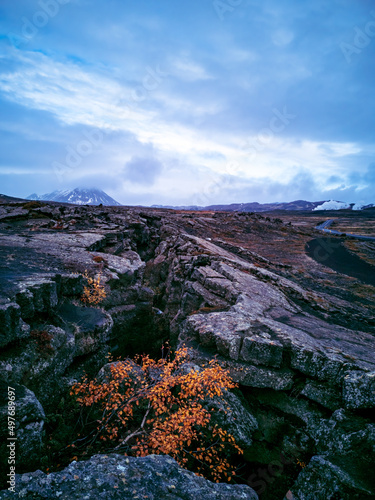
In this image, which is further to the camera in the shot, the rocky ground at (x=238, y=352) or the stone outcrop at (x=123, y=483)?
the rocky ground at (x=238, y=352)

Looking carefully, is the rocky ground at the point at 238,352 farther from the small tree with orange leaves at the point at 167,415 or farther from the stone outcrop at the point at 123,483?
the small tree with orange leaves at the point at 167,415

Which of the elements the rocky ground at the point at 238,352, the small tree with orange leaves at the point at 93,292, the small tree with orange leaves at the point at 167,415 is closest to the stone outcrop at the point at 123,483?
the rocky ground at the point at 238,352

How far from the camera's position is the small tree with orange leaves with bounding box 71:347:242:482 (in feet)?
33.3

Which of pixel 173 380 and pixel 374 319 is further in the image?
pixel 374 319

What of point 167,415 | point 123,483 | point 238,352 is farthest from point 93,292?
point 123,483

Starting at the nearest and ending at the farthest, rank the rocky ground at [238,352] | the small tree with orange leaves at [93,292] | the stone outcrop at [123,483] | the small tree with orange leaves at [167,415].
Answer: the stone outcrop at [123,483]
the rocky ground at [238,352]
the small tree with orange leaves at [167,415]
the small tree with orange leaves at [93,292]

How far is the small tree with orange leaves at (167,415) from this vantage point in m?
10.2

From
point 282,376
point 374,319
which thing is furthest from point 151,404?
point 374,319

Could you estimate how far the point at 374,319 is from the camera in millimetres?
19969

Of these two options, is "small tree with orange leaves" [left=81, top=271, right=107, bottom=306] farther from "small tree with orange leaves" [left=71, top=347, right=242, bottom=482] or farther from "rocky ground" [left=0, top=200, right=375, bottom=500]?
"small tree with orange leaves" [left=71, top=347, right=242, bottom=482]

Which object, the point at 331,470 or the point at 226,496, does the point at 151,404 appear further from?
the point at 331,470

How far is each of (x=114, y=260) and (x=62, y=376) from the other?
551 inches

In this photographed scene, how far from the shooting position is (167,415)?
38.7ft

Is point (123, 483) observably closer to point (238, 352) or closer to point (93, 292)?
point (238, 352)
